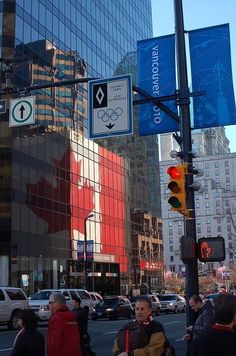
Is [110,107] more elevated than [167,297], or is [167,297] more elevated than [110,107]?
[110,107]

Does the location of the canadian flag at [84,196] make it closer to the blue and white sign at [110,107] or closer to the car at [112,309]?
the car at [112,309]

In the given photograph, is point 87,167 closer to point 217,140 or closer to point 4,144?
point 4,144

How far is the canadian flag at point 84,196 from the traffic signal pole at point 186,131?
35547mm

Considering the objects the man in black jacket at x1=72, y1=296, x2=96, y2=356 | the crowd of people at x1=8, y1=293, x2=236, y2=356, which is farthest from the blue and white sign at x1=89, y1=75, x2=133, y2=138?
the crowd of people at x1=8, y1=293, x2=236, y2=356

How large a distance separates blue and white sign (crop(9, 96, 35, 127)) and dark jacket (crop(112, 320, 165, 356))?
9.06 meters

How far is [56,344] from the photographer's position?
7.29m

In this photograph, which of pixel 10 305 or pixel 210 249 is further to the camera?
pixel 10 305

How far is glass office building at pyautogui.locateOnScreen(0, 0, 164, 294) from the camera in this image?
4500cm

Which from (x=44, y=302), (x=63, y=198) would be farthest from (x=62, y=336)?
(x=63, y=198)

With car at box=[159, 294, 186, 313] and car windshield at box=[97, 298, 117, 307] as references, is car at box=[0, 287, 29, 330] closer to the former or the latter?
car windshield at box=[97, 298, 117, 307]

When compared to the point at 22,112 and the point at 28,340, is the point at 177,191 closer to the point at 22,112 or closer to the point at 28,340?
the point at 22,112

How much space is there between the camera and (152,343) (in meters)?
5.11

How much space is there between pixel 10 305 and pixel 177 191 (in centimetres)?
1604

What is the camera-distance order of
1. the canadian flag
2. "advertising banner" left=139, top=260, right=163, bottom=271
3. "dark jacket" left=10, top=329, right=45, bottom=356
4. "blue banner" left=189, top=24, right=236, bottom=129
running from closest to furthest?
"dark jacket" left=10, top=329, right=45, bottom=356, "blue banner" left=189, top=24, right=236, bottom=129, the canadian flag, "advertising banner" left=139, top=260, right=163, bottom=271
